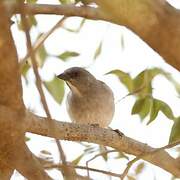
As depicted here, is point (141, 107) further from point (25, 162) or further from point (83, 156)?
point (25, 162)

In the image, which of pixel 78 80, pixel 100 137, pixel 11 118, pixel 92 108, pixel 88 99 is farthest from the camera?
pixel 78 80

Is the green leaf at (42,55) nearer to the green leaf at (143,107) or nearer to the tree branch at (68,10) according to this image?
the green leaf at (143,107)

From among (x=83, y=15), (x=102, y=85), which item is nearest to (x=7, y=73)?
(x=83, y=15)

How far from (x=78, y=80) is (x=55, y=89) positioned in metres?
2.31

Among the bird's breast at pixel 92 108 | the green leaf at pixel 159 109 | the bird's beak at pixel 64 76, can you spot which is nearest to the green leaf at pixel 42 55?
the green leaf at pixel 159 109

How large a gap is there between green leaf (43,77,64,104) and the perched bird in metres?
1.46

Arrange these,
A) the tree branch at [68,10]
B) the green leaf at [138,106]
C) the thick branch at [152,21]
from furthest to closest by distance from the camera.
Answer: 1. the green leaf at [138,106]
2. the tree branch at [68,10]
3. the thick branch at [152,21]

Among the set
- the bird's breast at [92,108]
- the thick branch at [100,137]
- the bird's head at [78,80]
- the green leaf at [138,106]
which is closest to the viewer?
the thick branch at [100,137]

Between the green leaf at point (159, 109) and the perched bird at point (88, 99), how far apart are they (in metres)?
1.93

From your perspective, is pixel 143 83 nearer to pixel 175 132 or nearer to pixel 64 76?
pixel 175 132

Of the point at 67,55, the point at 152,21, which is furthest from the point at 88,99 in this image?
the point at 152,21

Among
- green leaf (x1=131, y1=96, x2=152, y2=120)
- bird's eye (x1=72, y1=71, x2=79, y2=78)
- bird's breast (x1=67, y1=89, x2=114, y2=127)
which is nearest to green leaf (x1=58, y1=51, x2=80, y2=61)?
green leaf (x1=131, y1=96, x2=152, y2=120)

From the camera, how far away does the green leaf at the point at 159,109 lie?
2.76 metres

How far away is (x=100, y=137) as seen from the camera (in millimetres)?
2721
